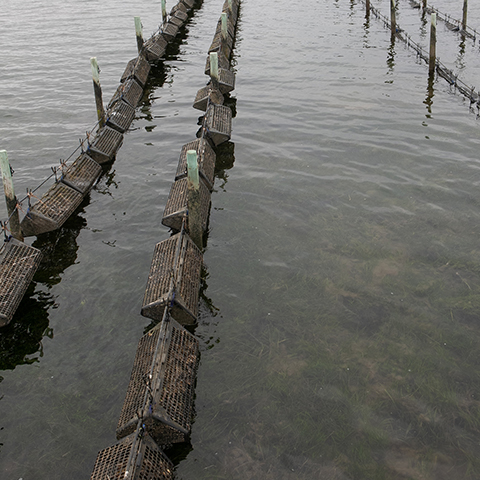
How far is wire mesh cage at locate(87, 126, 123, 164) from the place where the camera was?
15898 mm

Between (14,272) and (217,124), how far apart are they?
8808 millimetres

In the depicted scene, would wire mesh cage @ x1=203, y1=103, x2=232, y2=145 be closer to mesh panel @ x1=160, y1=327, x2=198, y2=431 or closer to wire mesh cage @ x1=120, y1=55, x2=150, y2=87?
wire mesh cage @ x1=120, y1=55, x2=150, y2=87

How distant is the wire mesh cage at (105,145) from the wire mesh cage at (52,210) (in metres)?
2.45

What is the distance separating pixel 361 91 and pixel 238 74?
617 cm

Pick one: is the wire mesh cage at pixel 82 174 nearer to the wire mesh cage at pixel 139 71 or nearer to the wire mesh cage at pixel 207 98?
the wire mesh cage at pixel 207 98

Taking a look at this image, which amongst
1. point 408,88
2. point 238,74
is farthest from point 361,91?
point 238,74

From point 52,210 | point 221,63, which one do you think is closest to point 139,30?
point 221,63

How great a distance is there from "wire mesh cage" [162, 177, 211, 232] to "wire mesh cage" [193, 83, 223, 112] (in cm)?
633

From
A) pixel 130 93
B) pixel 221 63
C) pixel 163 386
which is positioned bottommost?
pixel 163 386

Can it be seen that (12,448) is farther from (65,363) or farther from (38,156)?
(38,156)

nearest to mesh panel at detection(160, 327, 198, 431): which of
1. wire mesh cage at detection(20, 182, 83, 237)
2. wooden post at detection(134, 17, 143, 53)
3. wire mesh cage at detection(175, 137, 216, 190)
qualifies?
wire mesh cage at detection(20, 182, 83, 237)

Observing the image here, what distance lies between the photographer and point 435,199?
13812 millimetres

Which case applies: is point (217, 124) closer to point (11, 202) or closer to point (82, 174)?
point (82, 174)

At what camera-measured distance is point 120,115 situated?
18656 mm
